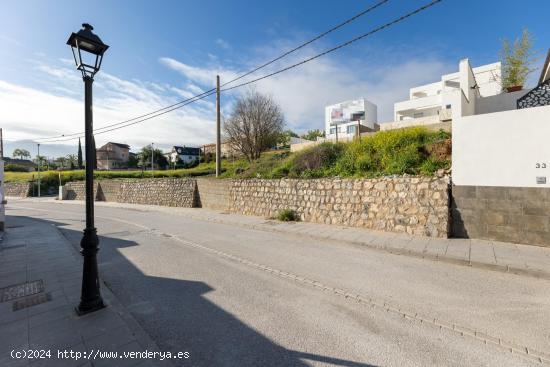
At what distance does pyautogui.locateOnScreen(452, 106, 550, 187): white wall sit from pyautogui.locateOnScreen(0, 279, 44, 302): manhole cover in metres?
11.1

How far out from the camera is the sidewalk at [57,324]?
8.92 feet

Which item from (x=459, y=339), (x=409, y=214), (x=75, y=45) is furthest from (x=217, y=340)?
(x=409, y=214)

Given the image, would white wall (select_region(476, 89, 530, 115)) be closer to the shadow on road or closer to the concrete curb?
the shadow on road

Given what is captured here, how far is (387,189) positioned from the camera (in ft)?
30.3

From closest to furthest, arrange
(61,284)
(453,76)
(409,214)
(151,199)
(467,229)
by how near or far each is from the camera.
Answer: (61,284) → (467,229) → (409,214) → (151,199) → (453,76)

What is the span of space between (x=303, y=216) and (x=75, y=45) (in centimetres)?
984

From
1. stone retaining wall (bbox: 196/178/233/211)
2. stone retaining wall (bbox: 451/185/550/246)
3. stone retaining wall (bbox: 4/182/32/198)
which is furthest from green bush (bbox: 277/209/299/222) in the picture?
stone retaining wall (bbox: 4/182/32/198)

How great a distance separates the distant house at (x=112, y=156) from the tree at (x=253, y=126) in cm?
6520

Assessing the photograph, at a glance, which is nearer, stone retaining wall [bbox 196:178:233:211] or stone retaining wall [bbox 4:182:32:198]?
stone retaining wall [bbox 196:178:233:211]

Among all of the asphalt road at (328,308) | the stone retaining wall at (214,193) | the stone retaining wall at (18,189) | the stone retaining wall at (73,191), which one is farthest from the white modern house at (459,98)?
the stone retaining wall at (18,189)

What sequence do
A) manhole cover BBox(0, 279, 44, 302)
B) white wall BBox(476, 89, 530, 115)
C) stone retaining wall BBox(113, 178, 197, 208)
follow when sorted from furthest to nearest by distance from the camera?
stone retaining wall BBox(113, 178, 197, 208) → white wall BBox(476, 89, 530, 115) → manhole cover BBox(0, 279, 44, 302)

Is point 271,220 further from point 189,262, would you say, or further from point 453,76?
point 453,76

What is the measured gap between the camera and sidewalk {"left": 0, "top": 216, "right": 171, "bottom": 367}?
2.72 meters

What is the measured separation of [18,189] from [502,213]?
187 ft
